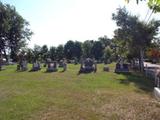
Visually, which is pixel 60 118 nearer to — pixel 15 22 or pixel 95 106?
pixel 95 106

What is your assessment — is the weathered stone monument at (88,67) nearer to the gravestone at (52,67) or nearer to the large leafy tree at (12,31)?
the gravestone at (52,67)

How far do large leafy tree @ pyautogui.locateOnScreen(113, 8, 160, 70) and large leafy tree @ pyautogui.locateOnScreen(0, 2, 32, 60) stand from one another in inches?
1528

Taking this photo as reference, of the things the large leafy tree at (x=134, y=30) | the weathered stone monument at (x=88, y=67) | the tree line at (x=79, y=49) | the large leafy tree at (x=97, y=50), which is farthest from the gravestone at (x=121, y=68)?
the large leafy tree at (x=97, y=50)

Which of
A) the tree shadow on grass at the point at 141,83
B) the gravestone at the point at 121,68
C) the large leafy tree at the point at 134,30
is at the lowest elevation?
the tree shadow on grass at the point at 141,83

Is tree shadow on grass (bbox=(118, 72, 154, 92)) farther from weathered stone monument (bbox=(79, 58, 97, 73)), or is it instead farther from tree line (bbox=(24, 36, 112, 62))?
tree line (bbox=(24, 36, 112, 62))

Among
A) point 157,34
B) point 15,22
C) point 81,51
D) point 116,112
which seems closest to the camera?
point 116,112

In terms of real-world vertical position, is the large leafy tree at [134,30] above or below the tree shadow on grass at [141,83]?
above

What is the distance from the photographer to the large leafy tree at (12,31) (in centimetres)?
7812

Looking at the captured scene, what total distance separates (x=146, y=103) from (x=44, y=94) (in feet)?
18.3

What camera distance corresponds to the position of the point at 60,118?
1156 cm

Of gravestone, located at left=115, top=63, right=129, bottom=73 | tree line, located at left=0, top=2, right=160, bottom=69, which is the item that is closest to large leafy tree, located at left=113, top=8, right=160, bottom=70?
tree line, located at left=0, top=2, right=160, bottom=69

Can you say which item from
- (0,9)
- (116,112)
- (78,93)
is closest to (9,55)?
(0,9)

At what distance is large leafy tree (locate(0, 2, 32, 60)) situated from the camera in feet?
256

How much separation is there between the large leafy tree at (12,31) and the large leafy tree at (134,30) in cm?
3880
